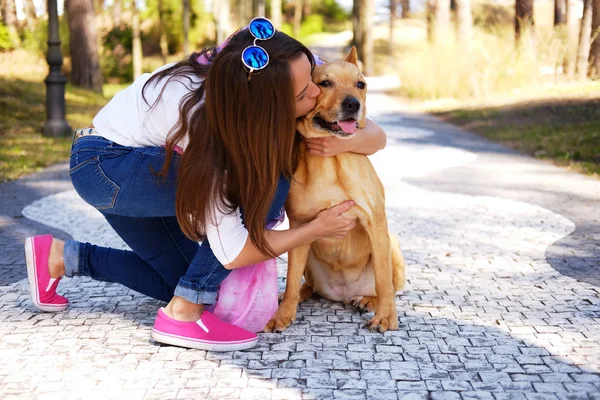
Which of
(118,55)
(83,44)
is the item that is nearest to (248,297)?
(83,44)

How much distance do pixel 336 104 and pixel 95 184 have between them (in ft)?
3.73

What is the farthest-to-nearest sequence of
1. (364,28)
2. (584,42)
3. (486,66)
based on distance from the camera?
(364,28)
(486,66)
(584,42)

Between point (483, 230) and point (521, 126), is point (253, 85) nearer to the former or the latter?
point (483, 230)

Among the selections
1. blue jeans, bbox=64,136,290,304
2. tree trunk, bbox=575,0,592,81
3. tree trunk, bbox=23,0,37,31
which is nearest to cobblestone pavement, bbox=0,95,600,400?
blue jeans, bbox=64,136,290,304

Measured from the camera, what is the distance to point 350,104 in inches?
128

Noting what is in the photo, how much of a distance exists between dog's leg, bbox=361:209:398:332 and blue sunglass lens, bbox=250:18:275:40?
1.00 m

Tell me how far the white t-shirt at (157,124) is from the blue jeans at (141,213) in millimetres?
53

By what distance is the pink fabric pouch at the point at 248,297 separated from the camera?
336cm

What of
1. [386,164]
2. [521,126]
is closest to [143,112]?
[386,164]

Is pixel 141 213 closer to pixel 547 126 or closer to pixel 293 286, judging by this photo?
pixel 293 286

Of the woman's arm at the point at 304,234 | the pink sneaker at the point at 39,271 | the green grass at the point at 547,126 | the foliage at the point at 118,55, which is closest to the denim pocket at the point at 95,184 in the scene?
the pink sneaker at the point at 39,271

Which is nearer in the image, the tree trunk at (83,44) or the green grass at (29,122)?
the green grass at (29,122)

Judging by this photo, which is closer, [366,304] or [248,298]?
[248,298]

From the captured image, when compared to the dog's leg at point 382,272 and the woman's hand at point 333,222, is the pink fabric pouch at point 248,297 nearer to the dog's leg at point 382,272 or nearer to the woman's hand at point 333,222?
the woman's hand at point 333,222
